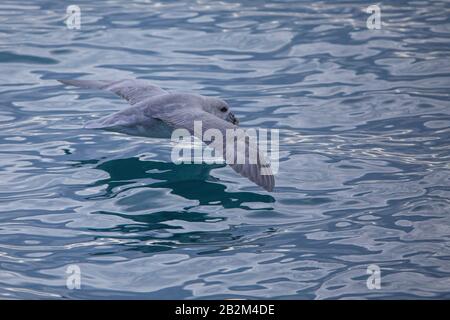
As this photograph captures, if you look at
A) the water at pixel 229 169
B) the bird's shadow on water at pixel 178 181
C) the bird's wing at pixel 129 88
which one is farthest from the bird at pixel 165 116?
the water at pixel 229 169

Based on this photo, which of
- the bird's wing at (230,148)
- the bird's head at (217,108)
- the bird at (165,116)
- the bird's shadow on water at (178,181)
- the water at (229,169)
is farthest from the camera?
the bird's head at (217,108)

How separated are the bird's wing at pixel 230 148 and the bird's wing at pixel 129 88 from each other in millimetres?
1072

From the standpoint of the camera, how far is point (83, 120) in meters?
11.5

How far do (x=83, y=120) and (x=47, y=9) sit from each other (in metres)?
4.52

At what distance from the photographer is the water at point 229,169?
7.75m

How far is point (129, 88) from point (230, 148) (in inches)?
107

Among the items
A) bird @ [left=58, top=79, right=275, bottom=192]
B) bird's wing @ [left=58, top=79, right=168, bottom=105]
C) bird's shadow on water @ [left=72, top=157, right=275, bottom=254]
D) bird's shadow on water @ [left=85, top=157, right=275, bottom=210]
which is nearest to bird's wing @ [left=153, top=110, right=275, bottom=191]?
bird @ [left=58, top=79, right=275, bottom=192]

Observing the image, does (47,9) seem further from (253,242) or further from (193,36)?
(253,242)

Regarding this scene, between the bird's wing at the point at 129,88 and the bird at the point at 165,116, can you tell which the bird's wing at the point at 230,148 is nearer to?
the bird at the point at 165,116

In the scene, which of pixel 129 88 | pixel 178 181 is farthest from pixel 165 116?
pixel 129 88

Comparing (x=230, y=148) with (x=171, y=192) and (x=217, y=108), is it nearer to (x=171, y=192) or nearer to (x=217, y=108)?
(x=171, y=192)

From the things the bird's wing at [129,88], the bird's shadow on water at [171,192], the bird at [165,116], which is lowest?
the bird's shadow on water at [171,192]

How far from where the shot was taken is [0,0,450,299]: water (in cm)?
775
